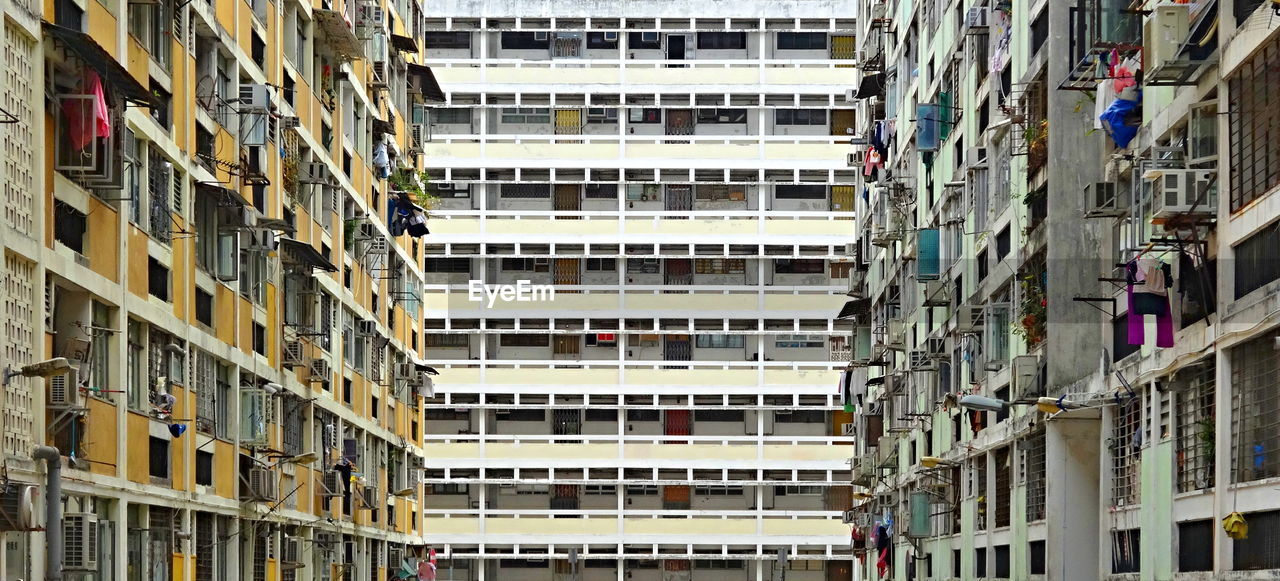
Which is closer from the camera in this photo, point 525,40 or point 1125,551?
point 1125,551

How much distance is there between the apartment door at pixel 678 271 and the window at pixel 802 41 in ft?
25.4

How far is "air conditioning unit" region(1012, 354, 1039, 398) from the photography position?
92.4ft

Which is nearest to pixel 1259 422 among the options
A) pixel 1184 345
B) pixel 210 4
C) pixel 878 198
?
pixel 1184 345

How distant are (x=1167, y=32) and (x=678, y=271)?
41.8m

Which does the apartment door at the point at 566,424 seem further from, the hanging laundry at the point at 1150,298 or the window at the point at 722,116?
the hanging laundry at the point at 1150,298

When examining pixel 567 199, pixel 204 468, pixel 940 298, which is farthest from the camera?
pixel 567 199

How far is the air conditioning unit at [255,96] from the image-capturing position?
Answer: 94.9ft

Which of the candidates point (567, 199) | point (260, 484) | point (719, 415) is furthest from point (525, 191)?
point (260, 484)

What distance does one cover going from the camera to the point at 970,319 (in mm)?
32875

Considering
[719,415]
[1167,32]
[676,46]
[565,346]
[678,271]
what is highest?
[676,46]

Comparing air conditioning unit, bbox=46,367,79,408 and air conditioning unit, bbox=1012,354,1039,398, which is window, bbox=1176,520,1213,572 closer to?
air conditioning unit, bbox=1012,354,1039,398

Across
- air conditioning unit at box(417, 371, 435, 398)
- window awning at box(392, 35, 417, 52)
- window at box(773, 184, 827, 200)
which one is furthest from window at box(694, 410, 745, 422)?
window awning at box(392, 35, 417, 52)

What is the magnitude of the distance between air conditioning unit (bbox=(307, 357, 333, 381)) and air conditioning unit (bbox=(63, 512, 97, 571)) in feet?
43.8

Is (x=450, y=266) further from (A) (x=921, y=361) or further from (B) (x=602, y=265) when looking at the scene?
(A) (x=921, y=361)
